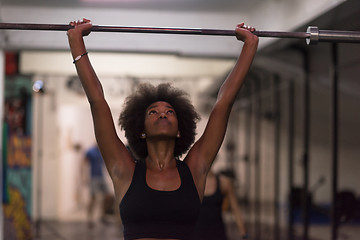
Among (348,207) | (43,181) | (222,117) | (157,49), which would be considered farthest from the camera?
(43,181)

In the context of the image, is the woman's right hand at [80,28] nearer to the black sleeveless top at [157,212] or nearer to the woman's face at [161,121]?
the woman's face at [161,121]

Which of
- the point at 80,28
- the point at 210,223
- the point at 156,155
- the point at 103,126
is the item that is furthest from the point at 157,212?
the point at 210,223

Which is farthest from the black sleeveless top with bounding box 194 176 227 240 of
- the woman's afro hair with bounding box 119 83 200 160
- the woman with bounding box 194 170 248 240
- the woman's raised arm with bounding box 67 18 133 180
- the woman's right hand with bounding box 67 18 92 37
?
the woman's right hand with bounding box 67 18 92 37

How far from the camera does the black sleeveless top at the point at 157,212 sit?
1827 mm

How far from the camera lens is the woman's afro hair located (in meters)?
2.12

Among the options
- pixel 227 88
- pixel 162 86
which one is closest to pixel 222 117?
pixel 227 88

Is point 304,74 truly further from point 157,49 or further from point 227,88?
point 227,88

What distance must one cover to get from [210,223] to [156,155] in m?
1.73

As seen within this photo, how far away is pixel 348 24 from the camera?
11.7 feet

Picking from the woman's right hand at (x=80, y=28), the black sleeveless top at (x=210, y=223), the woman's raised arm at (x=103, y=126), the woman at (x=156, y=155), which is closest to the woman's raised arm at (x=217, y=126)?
the woman at (x=156, y=155)

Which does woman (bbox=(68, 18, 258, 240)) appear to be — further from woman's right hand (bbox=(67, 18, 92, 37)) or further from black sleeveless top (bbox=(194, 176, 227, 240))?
black sleeveless top (bbox=(194, 176, 227, 240))

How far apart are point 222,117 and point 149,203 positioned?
0.44 m

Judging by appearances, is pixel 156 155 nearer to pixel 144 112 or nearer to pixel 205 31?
pixel 144 112

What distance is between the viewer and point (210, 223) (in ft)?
11.9
